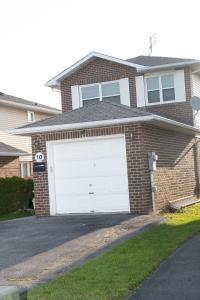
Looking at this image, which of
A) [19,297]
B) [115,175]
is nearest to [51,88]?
[115,175]

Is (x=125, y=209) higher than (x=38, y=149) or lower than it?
lower

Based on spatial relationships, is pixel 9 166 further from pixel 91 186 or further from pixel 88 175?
pixel 91 186

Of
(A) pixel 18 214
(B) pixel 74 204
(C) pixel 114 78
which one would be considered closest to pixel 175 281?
(B) pixel 74 204

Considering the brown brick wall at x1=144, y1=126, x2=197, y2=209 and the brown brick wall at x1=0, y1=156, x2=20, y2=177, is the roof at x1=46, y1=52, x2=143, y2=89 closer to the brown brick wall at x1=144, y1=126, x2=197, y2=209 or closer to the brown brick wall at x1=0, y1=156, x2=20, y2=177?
A: the brown brick wall at x1=144, y1=126, x2=197, y2=209

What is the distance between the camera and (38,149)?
648 inches

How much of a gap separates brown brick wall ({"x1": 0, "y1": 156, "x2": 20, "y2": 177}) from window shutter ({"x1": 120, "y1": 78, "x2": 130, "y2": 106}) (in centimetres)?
705

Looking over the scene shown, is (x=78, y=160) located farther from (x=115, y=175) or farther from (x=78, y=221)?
(x=78, y=221)

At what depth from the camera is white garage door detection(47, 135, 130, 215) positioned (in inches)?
613

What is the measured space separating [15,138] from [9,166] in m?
2.86

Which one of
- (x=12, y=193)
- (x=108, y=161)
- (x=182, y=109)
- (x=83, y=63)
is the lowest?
(x=12, y=193)

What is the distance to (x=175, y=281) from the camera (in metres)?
7.38

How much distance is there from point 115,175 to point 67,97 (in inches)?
289

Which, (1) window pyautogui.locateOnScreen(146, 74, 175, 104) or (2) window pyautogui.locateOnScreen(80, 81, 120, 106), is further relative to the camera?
(2) window pyautogui.locateOnScreen(80, 81, 120, 106)

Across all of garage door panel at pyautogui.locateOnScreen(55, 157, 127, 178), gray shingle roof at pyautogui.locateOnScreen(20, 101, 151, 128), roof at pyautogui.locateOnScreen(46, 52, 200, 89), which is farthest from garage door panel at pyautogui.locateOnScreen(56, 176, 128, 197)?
roof at pyautogui.locateOnScreen(46, 52, 200, 89)
